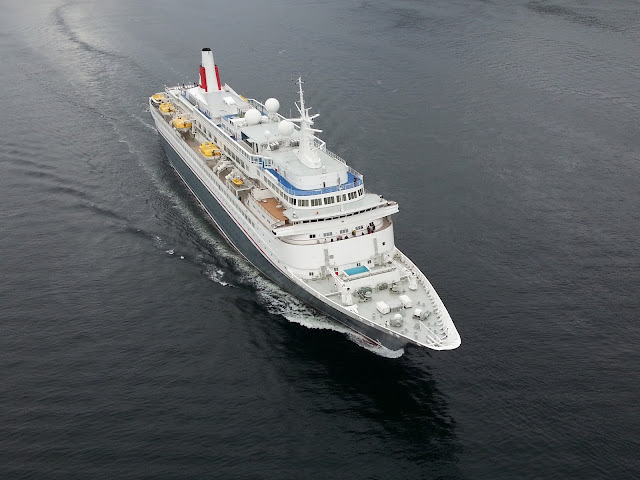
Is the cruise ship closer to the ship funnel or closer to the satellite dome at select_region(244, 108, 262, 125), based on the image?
the satellite dome at select_region(244, 108, 262, 125)

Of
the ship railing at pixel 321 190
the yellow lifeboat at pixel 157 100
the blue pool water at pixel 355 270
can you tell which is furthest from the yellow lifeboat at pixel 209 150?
the blue pool water at pixel 355 270

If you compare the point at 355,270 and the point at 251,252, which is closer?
the point at 355,270

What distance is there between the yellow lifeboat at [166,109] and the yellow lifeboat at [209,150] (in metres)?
15.6

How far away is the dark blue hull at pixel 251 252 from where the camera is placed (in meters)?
59.2

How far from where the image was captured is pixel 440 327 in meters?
57.2

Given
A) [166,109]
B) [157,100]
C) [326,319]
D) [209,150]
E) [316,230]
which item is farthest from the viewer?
[157,100]

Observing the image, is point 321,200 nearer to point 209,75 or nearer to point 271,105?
point 271,105

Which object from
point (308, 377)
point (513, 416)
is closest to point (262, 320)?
point (308, 377)

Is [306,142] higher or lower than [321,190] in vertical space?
higher

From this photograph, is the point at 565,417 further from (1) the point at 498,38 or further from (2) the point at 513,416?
(1) the point at 498,38

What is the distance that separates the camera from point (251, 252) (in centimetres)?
7312

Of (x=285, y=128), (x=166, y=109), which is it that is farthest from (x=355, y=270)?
(x=166, y=109)

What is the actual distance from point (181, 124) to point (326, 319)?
143 feet

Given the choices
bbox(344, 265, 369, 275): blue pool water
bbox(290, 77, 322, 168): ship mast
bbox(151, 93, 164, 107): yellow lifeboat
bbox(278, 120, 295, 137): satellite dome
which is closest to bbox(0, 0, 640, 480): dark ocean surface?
bbox(151, 93, 164, 107): yellow lifeboat
